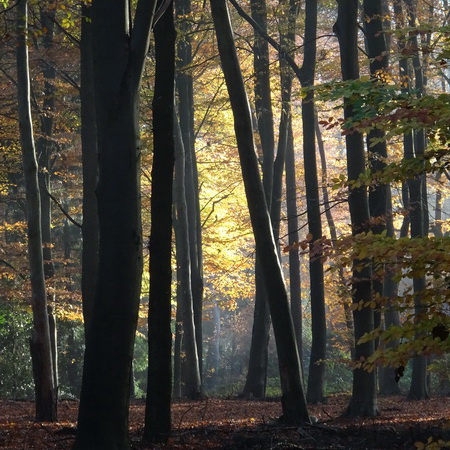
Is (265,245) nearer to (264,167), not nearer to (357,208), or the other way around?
(357,208)

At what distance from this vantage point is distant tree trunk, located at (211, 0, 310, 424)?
10.3 m

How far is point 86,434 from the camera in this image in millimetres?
6508

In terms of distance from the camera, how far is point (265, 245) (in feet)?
34.6

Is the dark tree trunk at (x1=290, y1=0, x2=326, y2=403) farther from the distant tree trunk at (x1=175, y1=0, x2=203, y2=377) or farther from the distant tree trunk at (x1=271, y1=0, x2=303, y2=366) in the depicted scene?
the distant tree trunk at (x1=175, y1=0, x2=203, y2=377)

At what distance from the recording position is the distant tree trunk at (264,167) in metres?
17.5

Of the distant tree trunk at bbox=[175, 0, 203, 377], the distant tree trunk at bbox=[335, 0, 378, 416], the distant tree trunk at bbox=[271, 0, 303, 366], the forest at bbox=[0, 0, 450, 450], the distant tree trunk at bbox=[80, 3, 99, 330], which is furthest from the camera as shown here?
the distant tree trunk at bbox=[175, 0, 203, 377]

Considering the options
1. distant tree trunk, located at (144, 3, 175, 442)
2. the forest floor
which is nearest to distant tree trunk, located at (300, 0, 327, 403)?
the forest floor

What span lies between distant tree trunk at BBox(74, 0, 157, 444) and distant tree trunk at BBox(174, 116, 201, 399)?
10706 millimetres

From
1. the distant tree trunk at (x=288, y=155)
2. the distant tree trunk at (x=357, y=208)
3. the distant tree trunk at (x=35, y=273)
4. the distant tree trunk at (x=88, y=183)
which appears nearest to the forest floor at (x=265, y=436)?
the distant tree trunk at (x=357, y=208)

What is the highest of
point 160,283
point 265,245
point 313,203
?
point 313,203

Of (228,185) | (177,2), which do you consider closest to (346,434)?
(177,2)

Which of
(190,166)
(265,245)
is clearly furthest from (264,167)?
Answer: (265,245)

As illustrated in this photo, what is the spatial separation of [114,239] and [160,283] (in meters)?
1.97

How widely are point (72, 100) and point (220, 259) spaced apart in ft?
25.9
